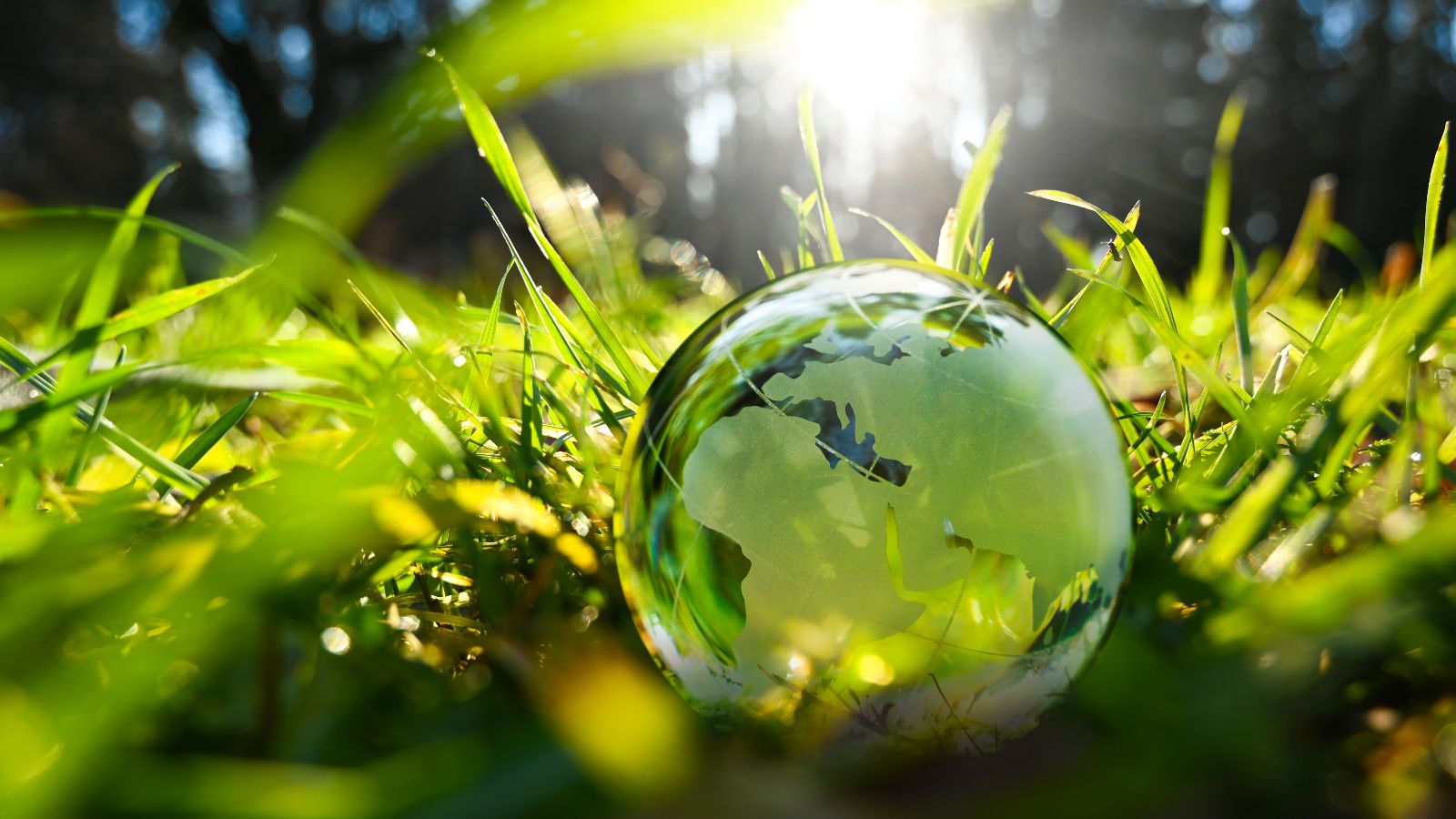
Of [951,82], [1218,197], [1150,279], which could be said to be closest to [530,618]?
[1150,279]

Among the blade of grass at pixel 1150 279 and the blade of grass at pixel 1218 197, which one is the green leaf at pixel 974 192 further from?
the blade of grass at pixel 1218 197

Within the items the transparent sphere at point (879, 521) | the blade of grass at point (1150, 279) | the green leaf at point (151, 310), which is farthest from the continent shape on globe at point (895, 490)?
the green leaf at point (151, 310)

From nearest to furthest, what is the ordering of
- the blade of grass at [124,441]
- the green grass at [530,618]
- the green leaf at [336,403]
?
the green grass at [530,618]
the blade of grass at [124,441]
the green leaf at [336,403]

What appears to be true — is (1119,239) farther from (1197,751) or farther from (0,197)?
(0,197)

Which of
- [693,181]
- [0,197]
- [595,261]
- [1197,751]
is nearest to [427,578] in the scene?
[595,261]

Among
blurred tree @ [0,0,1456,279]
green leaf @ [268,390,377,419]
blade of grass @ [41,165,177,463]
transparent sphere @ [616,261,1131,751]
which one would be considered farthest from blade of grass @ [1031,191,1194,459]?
blurred tree @ [0,0,1456,279]

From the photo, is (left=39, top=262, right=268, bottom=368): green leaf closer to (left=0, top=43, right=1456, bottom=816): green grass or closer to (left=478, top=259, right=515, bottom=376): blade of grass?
(left=0, top=43, right=1456, bottom=816): green grass
